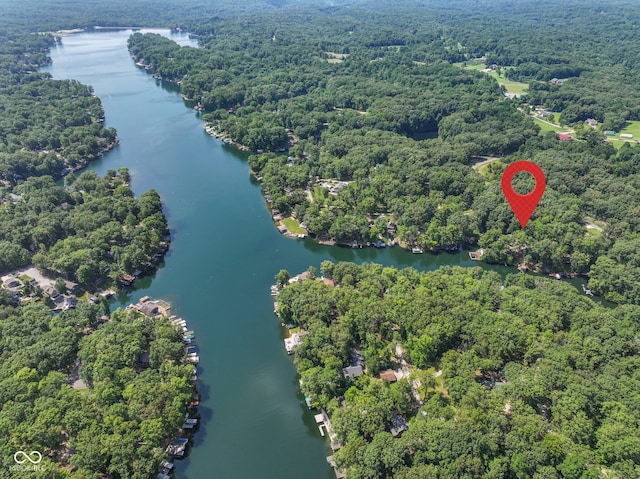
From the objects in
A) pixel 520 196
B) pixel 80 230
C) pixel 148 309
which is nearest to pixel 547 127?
pixel 520 196

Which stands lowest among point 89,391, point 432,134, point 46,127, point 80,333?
point 89,391

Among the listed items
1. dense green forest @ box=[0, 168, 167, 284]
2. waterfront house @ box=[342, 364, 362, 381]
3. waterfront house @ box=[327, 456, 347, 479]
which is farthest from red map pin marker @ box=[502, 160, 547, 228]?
dense green forest @ box=[0, 168, 167, 284]

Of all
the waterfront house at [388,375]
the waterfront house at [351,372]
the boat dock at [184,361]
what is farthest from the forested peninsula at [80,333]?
the waterfront house at [388,375]

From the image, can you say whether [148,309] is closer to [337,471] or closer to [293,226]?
[293,226]

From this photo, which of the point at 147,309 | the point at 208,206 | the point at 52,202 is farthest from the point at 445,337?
the point at 52,202

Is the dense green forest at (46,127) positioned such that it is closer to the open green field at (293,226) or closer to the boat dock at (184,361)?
the boat dock at (184,361)
